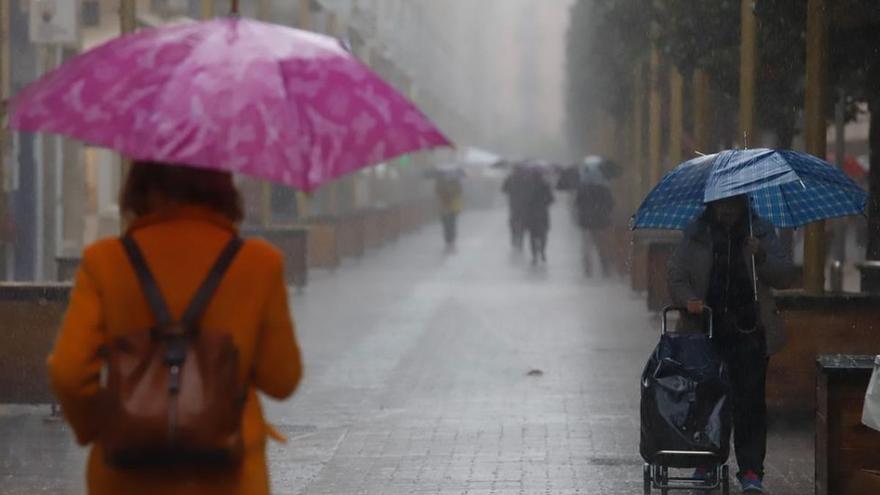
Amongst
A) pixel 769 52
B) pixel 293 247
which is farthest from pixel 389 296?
pixel 769 52

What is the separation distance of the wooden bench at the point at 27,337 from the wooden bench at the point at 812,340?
448cm

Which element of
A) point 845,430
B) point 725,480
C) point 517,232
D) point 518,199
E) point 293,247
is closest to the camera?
point 845,430

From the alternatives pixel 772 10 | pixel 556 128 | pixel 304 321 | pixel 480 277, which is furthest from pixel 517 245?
pixel 556 128

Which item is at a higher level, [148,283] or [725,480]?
[148,283]

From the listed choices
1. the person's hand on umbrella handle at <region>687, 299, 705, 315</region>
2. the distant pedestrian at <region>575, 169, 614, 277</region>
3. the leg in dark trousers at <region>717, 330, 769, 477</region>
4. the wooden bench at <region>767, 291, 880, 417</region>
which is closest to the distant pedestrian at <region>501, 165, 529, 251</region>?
the distant pedestrian at <region>575, 169, 614, 277</region>

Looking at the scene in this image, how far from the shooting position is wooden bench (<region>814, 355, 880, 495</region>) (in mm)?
8477

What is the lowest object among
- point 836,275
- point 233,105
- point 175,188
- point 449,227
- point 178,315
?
point 449,227

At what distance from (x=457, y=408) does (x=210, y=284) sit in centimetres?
916

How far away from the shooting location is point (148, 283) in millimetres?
4230

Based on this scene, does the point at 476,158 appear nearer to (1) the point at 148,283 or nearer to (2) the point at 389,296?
(2) the point at 389,296

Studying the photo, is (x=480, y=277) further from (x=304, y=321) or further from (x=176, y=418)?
(x=176, y=418)

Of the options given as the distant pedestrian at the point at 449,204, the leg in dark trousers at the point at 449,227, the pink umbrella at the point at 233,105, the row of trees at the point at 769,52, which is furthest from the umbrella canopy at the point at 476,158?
the pink umbrella at the point at 233,105

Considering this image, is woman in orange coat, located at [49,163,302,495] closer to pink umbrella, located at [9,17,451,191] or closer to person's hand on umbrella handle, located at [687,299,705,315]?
pink umbrella, located at [9,17,451,191]

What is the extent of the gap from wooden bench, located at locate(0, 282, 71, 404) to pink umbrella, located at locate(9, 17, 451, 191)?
817 centimetres
